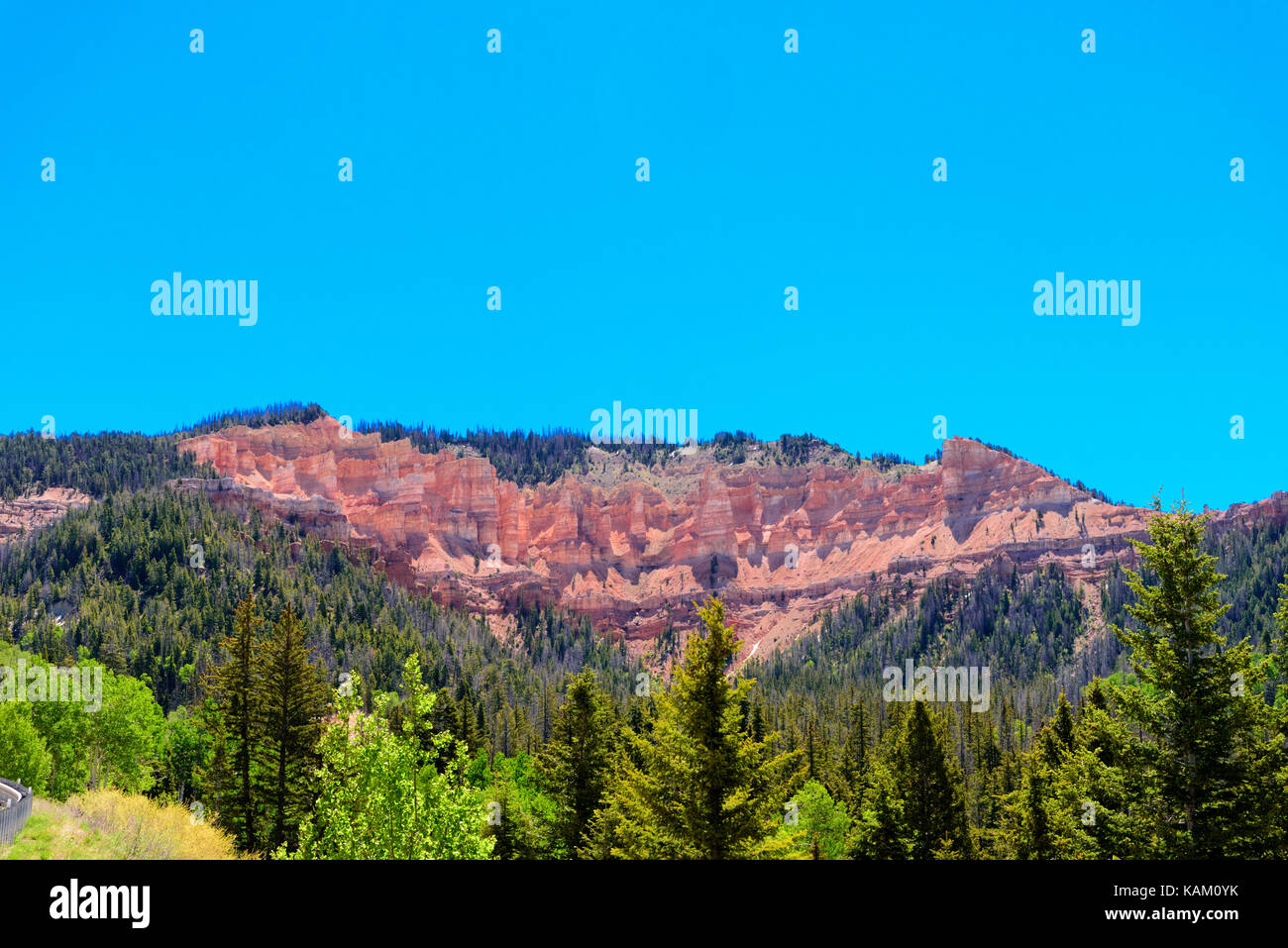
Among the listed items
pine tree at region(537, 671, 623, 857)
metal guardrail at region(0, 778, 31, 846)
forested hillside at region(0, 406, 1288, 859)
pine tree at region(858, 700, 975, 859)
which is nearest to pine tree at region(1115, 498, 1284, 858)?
forested hillside at region(0, 406, 1288, 859)

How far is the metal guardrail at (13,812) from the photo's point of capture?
56.5ft

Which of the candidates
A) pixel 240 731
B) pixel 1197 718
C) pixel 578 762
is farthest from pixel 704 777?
pixel 240 731

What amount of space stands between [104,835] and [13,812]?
1780 mm

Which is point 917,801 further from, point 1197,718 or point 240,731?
point 240,731

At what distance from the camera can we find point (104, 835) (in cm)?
1895

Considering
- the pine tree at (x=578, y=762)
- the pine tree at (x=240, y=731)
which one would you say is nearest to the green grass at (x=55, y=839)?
the pine tree at (x=240, y=731)

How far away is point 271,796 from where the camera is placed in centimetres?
3253

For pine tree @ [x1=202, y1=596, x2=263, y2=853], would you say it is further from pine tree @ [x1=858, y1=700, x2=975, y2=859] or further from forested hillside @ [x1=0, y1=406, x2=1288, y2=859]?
pine tree @ [x1=858, y1=700, x2=975, y2=859]

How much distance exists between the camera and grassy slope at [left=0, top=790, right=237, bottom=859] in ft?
58.2

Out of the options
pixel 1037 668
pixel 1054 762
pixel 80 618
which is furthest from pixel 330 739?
pixel 1037 668

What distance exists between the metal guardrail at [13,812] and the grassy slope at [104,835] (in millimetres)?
157

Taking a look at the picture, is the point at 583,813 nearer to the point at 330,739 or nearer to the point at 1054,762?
the point at 330,739

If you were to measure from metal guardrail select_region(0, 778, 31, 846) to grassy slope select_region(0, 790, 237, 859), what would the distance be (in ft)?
0.51
